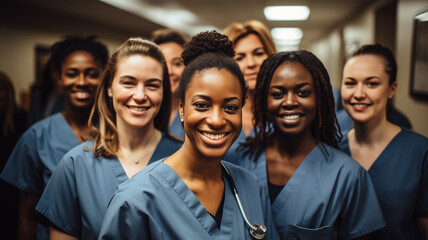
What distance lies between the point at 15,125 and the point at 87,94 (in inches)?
32.9

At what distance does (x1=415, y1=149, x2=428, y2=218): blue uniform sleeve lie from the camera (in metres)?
1.26

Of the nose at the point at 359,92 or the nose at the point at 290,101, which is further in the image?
the nose at the point at 359,92

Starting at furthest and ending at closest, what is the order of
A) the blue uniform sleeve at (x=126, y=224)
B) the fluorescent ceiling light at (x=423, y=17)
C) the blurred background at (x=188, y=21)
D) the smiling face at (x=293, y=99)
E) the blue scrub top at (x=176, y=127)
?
the blurred background at (x=188, y=21) < the fluorescent ceiling light at (x=423, y=17) < the blue scrub top at (x=176, y=127) < the smiling face at (x=293, y=99) < the blue uniform sleeve at (x=126, y=224)

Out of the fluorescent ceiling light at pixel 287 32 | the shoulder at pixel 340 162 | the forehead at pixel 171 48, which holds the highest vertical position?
the fluorescent ceiling light at pixel 287 32

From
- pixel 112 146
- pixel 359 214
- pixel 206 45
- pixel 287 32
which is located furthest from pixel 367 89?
pixel 287 32

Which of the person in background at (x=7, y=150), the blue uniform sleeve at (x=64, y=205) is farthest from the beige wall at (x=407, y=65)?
the person in background at (x=7, y=150)

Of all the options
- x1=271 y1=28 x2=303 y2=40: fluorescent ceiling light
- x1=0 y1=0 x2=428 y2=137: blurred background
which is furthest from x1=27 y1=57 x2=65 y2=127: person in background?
x1=271 y1=28 x2=303 y2=40: fluorescent ceiling light

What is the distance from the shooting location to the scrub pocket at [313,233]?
1095 millimetres

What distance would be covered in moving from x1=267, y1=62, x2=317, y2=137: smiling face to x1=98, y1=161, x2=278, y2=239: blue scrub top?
0.39 meters

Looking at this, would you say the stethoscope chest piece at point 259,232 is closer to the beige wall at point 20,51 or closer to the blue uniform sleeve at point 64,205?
the blue uniform sleeve at point 64,205

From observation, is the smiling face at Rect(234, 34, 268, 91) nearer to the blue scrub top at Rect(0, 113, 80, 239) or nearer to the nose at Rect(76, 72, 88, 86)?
the nose at Rect(76, 72, 88, 86)

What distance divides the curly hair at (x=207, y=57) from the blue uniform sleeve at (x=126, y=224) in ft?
1.09

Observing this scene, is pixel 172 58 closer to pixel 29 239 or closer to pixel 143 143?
pixel 143 143

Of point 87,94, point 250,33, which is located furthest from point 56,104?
point 250,33
